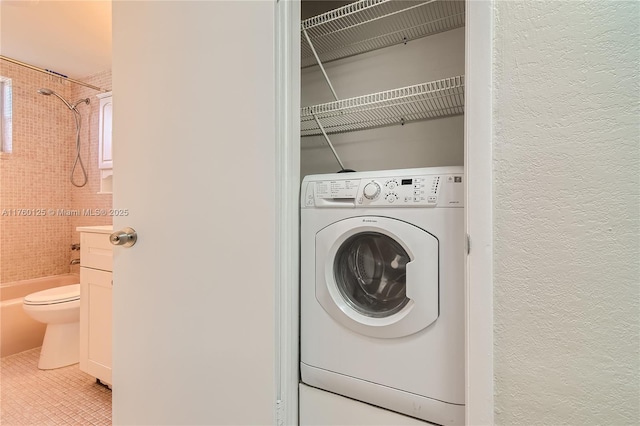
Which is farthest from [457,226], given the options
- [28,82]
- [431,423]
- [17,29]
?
[28,82]

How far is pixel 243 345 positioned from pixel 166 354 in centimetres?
32

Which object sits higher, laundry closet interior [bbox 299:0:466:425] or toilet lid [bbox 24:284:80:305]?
laundry closet interior [bbox 299:0:466:425]

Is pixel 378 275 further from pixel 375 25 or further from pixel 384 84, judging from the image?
pixel 375 25

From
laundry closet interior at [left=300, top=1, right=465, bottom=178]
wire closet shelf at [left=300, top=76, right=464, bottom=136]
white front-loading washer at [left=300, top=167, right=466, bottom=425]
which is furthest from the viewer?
laundry closet interior at [left=300, top=1, right=465, bottom=178]

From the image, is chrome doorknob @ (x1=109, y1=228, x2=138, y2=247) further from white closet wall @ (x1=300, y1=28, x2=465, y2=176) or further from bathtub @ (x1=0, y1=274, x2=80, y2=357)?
bathtub @ (x1=0, y1=274, x2=80, y2=357)

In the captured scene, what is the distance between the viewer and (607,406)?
64 cm

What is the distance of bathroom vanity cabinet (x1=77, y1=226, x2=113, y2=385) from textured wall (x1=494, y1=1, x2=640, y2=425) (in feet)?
6.12

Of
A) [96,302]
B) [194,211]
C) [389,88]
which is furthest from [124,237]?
[389,88]

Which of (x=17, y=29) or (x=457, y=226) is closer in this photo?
(x=457, y=226)

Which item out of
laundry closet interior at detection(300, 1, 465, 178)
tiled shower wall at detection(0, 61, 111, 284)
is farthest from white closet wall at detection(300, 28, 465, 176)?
tiled shower wall at detection(0, 61, 111, 284)

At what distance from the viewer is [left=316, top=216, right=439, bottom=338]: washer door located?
0.97m

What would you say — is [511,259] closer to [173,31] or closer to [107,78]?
[173,31]

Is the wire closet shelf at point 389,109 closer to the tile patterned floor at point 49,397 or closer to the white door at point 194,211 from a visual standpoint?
the white door at point 194,211

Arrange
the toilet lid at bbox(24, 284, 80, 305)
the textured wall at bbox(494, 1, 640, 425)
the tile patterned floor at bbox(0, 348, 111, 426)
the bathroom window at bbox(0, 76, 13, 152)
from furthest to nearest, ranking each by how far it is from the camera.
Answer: the bathroom window at bbox(0, 76, 13, 152) → the toilet lid at bbox(24, 284, 80, 305) → the tile patterned floor at bbox(0, 348, 111, 426) → the textured wall at bbox(494, 1, 640, 425)
